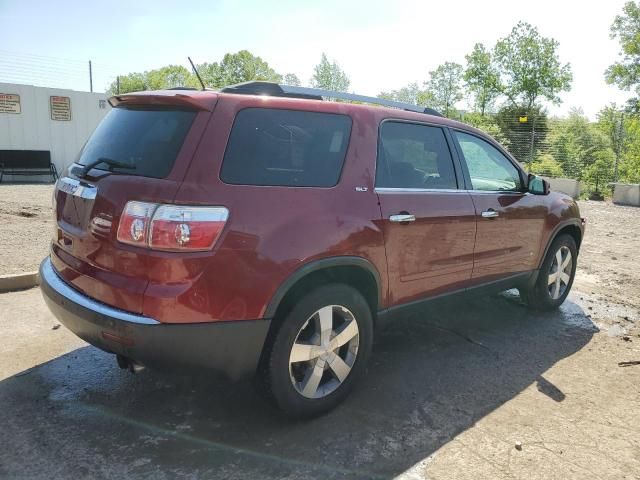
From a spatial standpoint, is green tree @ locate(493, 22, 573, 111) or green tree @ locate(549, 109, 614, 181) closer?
green tree @ locate(549, 109, 614, 181)

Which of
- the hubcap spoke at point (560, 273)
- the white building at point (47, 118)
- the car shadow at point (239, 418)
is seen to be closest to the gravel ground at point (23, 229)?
the car shadow at point (239, 418)

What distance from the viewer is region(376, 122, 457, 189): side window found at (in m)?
3.26

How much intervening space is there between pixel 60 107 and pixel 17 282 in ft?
45.9

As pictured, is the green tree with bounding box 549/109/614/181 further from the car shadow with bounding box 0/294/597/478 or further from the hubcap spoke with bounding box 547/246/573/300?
the car shadow with bounding box 0/294/597/478

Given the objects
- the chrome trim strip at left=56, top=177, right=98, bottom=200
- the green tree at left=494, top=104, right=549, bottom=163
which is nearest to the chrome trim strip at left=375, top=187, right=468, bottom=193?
the chrome trim strip at left=56, top=177, right=98, bottom=200

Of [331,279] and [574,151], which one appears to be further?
[574,151]

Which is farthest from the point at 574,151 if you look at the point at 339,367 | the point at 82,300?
the point at 82,300

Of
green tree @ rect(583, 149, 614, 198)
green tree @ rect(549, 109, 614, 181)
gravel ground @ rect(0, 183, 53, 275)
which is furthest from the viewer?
green tree @ rect(549, 109, 614, 181)

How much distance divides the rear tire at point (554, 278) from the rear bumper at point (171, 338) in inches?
126

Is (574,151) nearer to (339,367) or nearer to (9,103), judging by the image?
(9,103)

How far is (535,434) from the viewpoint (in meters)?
2.89

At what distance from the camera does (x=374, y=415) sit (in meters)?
3.01

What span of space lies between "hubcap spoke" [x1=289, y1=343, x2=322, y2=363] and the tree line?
23.1 feet

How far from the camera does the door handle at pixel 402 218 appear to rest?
3146mm
